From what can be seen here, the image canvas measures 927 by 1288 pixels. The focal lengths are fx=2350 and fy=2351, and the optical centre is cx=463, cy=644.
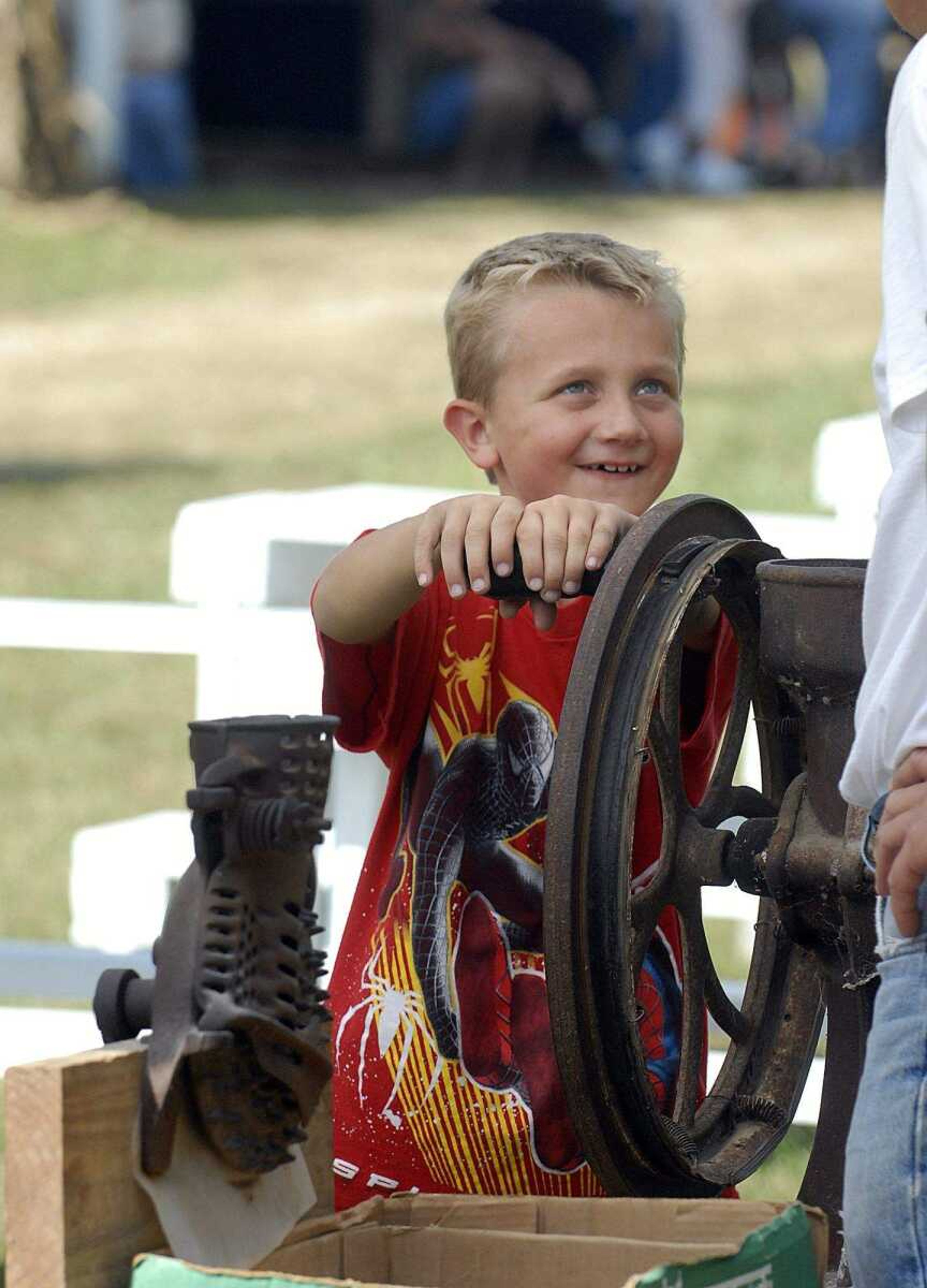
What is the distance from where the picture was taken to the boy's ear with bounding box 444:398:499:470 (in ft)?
8.51

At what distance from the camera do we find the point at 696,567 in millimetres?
2186

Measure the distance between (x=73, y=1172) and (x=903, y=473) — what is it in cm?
84

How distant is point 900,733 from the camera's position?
1.87 m

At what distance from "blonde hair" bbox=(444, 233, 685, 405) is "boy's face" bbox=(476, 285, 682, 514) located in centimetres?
1

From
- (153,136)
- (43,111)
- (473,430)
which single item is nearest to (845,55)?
(153,136)

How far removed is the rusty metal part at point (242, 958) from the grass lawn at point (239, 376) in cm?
385

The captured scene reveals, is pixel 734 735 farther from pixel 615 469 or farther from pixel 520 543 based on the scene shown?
pixel 520 543

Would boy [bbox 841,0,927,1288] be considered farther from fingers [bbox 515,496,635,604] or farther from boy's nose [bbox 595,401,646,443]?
boy's nose [bbox 595,401,646,443]

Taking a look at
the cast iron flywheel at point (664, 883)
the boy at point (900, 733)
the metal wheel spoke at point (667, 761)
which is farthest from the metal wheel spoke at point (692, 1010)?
the boy at point (900, 733)

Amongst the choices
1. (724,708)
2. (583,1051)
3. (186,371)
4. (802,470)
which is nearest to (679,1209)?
(583,1051)

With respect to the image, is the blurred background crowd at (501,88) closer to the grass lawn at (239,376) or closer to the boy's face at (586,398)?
the grass lawn at (239,376)

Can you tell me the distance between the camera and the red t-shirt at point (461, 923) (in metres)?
2.38

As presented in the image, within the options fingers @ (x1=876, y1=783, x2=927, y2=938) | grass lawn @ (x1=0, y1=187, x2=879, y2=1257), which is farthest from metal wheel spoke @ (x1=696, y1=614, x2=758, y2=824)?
grass lawn @ (x1=0, y1=187, x2=879, y2=1257)

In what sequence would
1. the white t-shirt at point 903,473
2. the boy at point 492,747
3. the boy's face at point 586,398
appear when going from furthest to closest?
the boy's face at point 586,398 < the boy at point 492,747 < the white t-shirt at point 903,473
